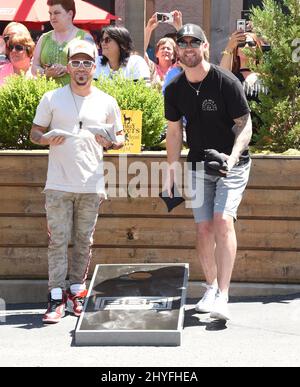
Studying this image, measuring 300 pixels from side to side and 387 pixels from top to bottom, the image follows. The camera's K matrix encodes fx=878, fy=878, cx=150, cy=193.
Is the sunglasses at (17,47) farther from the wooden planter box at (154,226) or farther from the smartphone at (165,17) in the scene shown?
the smartphone at (165,17)

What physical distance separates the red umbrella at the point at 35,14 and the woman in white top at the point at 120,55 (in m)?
4.36

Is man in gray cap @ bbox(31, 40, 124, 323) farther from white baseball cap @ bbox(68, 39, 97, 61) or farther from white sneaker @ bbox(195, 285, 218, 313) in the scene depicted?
white sneaker @ bbox(195, 285, 218, 313)

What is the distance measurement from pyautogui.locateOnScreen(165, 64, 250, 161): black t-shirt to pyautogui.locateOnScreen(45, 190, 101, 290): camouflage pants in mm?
802

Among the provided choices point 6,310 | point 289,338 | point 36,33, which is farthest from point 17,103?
point 36,33

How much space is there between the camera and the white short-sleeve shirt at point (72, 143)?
5.87 metres

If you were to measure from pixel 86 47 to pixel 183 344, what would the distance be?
205 centimetres

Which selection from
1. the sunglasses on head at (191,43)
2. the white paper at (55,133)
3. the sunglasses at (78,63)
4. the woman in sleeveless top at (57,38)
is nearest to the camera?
the sunglasses on head at (191,43)

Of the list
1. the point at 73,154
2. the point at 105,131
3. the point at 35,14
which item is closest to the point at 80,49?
the point at 105,131

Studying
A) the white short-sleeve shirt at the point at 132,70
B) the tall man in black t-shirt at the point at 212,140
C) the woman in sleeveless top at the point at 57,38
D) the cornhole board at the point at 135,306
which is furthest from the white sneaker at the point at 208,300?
the woman in sleeveless top at the point at 57,38

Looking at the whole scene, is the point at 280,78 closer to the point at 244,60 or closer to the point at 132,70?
the point at 244,60

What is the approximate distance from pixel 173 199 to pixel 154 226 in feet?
1.80

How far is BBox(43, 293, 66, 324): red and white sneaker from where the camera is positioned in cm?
590

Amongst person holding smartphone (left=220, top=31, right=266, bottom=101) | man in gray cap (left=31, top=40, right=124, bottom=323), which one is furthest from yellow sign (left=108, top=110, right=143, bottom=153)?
person holding smartphone (left=220, top=31, right=266, bottom=101)

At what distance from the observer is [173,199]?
19.7 feet
